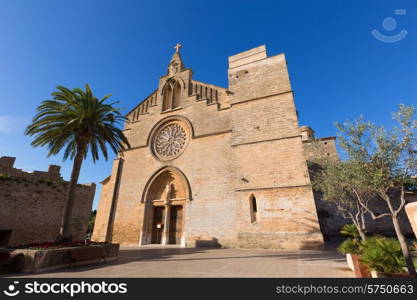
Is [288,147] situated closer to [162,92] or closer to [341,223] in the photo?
[341,223]

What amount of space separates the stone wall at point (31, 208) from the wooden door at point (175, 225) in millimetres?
7390

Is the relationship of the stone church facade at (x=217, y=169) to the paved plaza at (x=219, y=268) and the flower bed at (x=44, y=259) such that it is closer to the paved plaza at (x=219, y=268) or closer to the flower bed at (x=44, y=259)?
the paved plaza at (x=219, y=268)

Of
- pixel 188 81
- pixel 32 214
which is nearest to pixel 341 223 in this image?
pixel 188 81

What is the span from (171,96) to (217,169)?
907cm

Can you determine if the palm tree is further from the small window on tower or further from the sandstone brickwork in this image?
the sandstone brickwork

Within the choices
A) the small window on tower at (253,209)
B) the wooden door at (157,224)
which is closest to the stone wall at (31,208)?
the wooden door at (157,224)

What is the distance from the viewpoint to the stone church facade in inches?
462

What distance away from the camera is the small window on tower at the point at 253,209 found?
1224cm

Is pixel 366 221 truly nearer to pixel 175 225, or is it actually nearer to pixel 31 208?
pixel 175 225

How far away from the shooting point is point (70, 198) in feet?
29.6

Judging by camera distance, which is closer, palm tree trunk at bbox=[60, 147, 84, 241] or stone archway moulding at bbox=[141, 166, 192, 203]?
palm tree trunk at bbox=[60, 147, 84, 241]

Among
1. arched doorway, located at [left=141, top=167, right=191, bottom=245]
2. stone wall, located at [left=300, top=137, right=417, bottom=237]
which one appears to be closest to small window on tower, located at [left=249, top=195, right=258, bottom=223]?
arched doorway, located at [left=141, top=167, right=191, bottom=245]

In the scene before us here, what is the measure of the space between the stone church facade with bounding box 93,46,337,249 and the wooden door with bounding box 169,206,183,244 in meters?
0.07

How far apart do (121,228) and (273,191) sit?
12171mm
